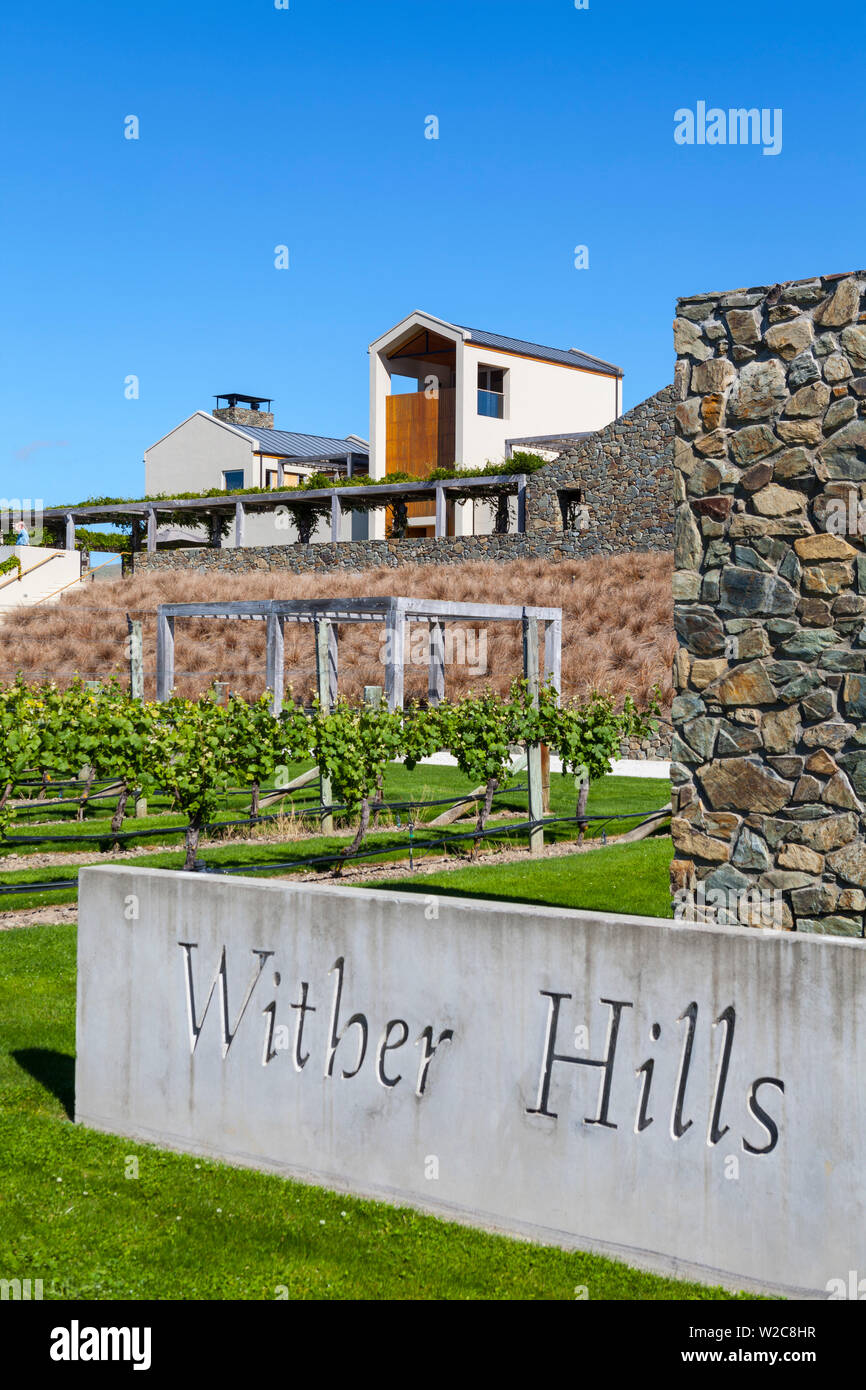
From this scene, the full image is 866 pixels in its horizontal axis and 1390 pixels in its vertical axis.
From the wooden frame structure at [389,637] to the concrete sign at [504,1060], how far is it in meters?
8.19

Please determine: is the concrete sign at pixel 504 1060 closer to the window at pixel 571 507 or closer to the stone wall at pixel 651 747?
the stone wall at pixel 651 747

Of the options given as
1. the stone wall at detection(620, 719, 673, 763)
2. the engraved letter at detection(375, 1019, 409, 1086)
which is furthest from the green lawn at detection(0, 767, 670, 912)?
the engraved letter at detection(375, 1019, 409, 1086)

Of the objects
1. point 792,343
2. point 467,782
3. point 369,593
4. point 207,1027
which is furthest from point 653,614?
point 207,1027

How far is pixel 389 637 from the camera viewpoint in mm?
15492

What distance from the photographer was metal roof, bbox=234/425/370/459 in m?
48.0

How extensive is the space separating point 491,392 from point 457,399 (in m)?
1.83

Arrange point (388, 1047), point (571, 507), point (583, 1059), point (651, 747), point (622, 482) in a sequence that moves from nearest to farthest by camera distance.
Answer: point (583, 1059) < point (388, 1047) < point (651, 747) < point (622, 482) < point (571, 507)

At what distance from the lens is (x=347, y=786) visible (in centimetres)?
1183

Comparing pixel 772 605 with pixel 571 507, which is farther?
pixel 571 507

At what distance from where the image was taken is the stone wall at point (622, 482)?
3153cm

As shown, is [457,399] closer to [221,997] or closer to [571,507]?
[571,507]

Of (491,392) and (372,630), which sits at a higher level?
(491,392)

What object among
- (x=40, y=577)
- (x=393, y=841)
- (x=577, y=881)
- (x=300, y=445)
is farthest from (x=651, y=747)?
(x=300, y=445)
